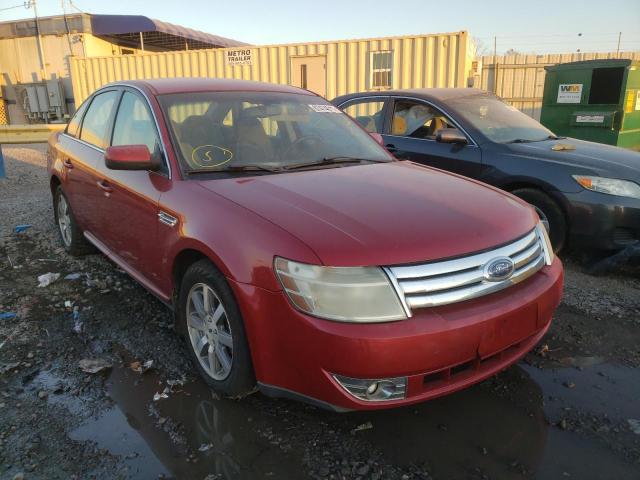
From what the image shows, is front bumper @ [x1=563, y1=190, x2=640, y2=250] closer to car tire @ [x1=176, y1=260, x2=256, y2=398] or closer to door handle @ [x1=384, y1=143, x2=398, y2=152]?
door handle @ [x1=384, y1=143, x2=398, y2=152]

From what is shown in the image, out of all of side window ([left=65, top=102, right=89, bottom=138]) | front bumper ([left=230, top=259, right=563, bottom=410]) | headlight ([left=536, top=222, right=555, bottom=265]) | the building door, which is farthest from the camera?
the building door

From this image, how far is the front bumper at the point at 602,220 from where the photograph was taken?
414 centimetres

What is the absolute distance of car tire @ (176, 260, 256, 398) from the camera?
2346 millimetres

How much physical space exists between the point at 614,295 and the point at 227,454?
10.3ft

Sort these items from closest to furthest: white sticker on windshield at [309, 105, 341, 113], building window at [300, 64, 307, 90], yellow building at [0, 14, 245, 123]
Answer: white sticker on windshield at [309, 105, 341, 113] < building window at [300, 64, 307, 90] < yellow building at [0, 14, 245, 123]

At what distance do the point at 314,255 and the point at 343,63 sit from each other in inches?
500

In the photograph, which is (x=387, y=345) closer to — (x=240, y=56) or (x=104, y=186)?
(x=104, y=186)

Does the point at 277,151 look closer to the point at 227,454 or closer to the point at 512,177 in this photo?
the point at 227,454

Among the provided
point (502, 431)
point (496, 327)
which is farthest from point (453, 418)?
point (496, 327)

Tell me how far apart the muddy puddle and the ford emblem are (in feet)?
2.38

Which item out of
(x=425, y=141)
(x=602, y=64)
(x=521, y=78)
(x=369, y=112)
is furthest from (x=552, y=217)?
(x=521, y=78)

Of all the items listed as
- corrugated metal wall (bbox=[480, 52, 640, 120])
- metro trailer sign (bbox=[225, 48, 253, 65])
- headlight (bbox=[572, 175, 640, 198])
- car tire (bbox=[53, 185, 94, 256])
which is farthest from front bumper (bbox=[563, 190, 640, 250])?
metro trailer sign (bbox=[225, 48, 253, 65])

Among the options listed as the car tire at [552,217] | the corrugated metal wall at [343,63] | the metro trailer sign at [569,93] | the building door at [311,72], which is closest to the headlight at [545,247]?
the car tire at [552,217]

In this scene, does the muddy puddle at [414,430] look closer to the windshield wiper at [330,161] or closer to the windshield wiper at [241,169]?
the windshield wiper at [241,169]
